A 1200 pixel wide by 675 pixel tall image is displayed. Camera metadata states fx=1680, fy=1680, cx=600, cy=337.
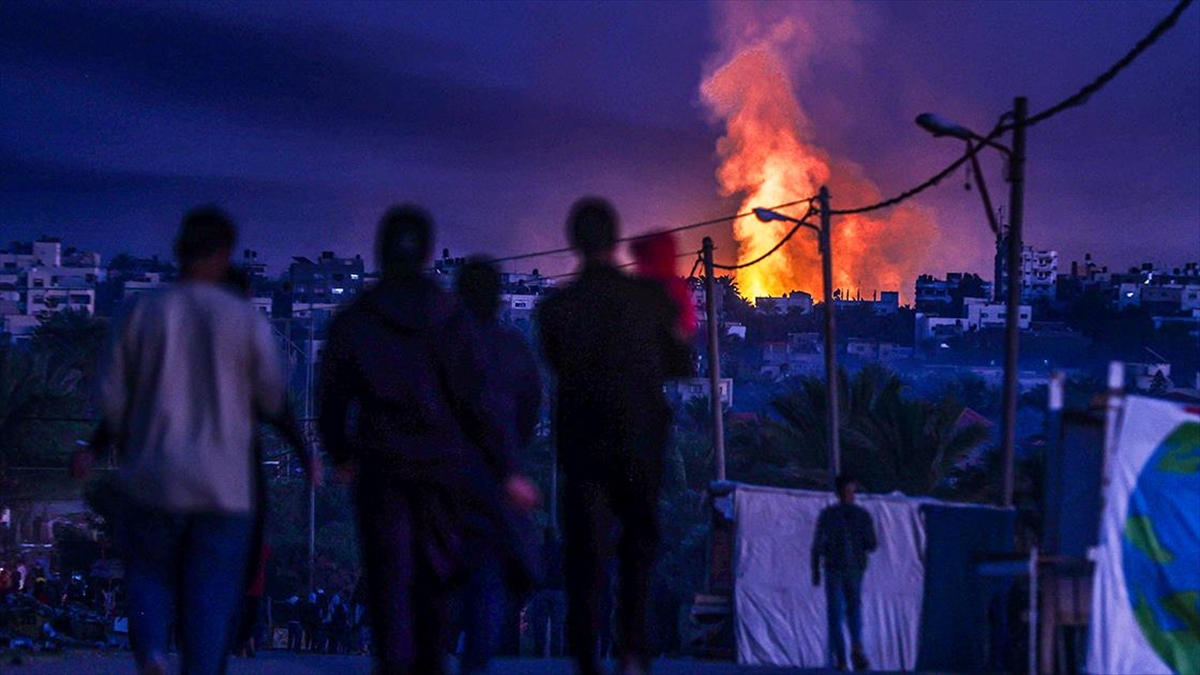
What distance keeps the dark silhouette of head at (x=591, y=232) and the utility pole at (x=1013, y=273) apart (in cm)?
1367

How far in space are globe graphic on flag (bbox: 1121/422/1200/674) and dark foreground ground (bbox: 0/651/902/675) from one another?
183 cm

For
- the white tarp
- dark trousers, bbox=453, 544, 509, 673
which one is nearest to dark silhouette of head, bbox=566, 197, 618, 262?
dark trousers, bbox=453, 544, 509, 673

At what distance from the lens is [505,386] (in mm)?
6551

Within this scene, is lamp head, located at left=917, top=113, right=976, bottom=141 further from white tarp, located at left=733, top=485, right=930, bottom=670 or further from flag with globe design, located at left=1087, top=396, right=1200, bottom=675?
flag with globe design, located at left=1087, top=396, right=1200, bottom=675

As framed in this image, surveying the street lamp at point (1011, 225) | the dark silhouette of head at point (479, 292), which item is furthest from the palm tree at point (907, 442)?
the dark silhouette of head at point (479, 292)

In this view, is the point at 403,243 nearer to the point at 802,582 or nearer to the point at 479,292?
the point at 479,292

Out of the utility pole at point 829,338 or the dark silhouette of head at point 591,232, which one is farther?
the utility pole at point 829,338

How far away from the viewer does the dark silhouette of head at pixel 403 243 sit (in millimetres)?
5379

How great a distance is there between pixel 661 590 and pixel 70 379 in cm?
2655

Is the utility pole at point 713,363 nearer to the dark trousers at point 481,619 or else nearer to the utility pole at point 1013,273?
the utility pole at point 1013,273

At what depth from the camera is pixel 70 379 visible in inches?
1738

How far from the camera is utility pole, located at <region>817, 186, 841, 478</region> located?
93.0 ft

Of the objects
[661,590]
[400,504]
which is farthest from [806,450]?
[400,504]

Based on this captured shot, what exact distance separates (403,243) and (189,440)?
99 centimetres
